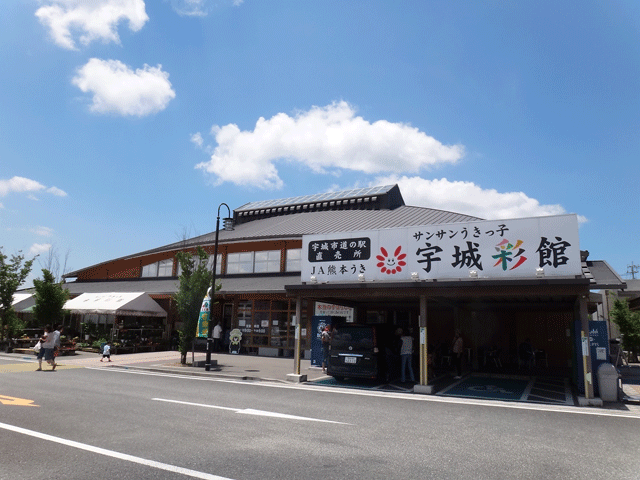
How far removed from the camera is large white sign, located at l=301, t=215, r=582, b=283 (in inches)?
493

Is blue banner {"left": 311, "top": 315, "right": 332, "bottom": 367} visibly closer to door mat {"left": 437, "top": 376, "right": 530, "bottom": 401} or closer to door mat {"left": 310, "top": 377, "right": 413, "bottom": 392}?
door mat {"left": 310, "top": 377, "right": 413, "bottom": 392}

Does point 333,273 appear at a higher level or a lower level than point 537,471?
higher

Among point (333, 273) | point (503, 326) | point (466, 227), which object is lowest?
point (503, 326)

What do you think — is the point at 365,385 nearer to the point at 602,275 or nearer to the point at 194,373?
the point at 194,373

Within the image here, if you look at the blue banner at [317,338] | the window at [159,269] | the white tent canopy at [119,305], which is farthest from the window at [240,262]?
the blue banner at [317,338]

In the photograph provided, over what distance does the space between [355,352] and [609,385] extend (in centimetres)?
686

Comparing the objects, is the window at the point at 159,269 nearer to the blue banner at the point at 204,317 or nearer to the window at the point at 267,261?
the window at the point at 267,261

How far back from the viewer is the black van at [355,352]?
47.0 ft

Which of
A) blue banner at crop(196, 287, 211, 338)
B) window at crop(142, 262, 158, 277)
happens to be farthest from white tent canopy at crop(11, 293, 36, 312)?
blue banner at crop(196, 287, 211, 338)

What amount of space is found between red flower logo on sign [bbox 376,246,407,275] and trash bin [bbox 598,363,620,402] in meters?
6.05

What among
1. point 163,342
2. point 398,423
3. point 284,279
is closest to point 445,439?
point 398,423

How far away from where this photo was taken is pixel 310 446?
21.8 ft

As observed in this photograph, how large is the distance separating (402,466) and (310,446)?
57.7 inches

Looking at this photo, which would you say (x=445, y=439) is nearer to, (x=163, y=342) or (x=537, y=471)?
(x=537, y=471)
